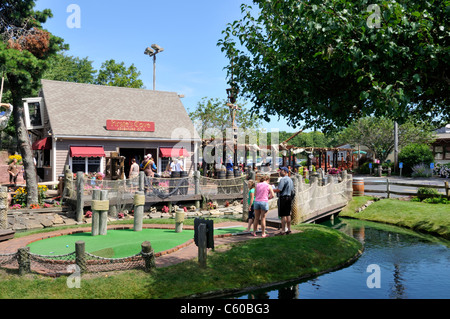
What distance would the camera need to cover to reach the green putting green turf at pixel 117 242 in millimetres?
9363

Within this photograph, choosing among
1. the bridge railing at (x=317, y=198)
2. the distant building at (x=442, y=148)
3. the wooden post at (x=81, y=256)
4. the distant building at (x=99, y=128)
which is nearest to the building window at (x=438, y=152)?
the distant building at (x=442, y=148)

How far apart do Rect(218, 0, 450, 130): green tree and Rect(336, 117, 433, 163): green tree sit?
3693cm

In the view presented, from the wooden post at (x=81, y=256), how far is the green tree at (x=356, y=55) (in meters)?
5.59

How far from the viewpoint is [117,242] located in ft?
33.9

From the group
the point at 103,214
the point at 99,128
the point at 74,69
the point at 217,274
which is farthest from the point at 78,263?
the point at 74,69

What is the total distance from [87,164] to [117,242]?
45.5ft

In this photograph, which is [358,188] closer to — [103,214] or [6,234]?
[103,214]

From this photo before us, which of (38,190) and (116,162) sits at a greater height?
(116,162)

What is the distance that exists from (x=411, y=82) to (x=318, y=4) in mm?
2251

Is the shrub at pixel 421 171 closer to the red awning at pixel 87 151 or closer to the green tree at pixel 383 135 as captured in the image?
the green tree at pixel 383 135

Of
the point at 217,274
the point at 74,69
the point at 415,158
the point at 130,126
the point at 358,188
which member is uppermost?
the point at 74,69
